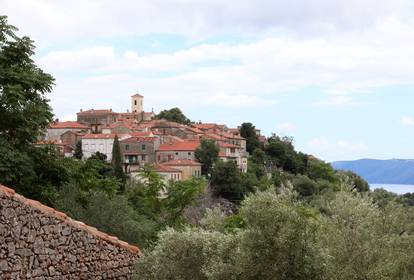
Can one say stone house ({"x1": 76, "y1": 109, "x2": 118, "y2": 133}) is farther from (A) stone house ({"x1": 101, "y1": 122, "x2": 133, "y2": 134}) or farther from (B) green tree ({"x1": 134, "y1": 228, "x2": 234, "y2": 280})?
(B) green tree ({"x1": 134, "y1": 228, "x2": 234, "y2": 280})

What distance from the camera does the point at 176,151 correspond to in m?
133

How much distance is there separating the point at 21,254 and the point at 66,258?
3.08 feet

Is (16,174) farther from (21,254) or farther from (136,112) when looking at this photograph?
(136,112)

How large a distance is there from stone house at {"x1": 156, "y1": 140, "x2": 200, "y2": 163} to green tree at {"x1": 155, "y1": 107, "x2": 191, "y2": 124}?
3725 centimetres

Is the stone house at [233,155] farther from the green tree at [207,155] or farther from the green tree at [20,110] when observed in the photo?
the green tree at [20,110]

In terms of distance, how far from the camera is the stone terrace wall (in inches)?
420

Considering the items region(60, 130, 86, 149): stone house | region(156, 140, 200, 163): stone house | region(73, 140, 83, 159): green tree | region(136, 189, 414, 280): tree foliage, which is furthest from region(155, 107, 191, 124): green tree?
region(136, 189, 414, 280): tree foliage

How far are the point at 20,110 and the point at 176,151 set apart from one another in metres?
115

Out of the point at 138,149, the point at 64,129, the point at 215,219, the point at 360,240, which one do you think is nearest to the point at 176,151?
the point at 138,149

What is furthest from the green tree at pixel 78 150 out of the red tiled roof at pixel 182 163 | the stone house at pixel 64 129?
the red tiled roof at pixel 182 163

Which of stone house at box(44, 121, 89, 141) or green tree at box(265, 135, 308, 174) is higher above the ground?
stone house at box(44, 121, 89, 141)

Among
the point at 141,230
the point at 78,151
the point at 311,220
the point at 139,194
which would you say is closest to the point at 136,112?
the point at 78,151

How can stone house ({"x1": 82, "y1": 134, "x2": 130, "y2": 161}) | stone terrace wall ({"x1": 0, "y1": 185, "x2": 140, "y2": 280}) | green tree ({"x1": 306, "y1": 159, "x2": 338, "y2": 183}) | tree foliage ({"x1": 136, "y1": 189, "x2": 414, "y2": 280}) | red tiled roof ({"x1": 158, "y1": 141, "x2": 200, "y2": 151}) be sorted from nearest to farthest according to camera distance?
1. tree foliage ({"x1": 136, "y1": 189, "x2": 414, "y2": 280})
2. stone terrace wall ({"x1": 0, "y1": 185, "x2": 140, "y2": 280})
3. stone house ({"x1": 82, "y1": 134, "x2": 130, "y2": 161})
4. red tiled roof ({"x1": 158, "y1": 141, "x2": 200, "y2": 151})
5. green tree ({"x1": 306, "y1": 159, "x2": 338, "y2": 183})

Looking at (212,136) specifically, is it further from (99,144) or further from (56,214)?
(56,214)
